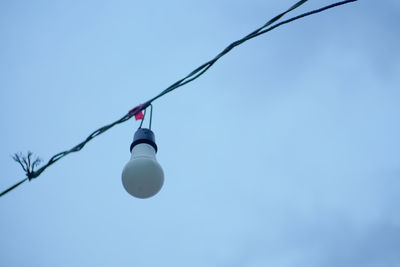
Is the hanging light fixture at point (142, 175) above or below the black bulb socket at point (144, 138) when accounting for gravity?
below

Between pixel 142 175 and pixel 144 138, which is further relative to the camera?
pixel 144 138

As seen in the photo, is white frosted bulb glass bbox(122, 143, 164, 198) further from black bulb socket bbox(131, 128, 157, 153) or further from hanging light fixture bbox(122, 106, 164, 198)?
black bulb socket bbox(131, 128, 157, 153)

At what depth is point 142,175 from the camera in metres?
2.88

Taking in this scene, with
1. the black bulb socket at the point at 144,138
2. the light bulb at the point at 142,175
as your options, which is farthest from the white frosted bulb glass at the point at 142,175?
the black bulb socket at the point at 144,138

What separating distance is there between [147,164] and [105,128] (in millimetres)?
615

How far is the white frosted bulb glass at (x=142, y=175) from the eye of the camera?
9.45ft

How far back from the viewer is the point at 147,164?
2891 mm

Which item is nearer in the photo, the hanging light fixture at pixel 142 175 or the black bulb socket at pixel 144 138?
the hanging light fixture at pixel 142 175

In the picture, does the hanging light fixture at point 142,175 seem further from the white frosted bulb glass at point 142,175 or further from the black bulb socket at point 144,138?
the black bulb socket at point 144,138

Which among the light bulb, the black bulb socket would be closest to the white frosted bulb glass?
the light bulb

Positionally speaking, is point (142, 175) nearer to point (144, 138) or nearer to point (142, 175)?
point (142, 175)

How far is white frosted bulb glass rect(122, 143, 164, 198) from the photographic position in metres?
2.88

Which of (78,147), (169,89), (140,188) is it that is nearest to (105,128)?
(78,147)

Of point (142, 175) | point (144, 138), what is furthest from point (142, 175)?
point (144, 138)
